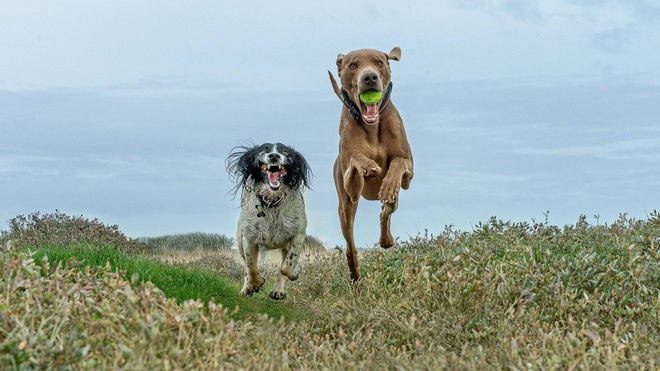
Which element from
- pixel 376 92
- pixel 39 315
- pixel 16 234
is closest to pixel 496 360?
pixel 39 315

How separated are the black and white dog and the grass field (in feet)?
1.60

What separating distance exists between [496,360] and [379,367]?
651 millimetres

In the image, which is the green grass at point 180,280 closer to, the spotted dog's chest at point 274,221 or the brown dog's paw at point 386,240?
the spotted dog's chest at point 274,221

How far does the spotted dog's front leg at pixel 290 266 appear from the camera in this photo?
9.14 meters

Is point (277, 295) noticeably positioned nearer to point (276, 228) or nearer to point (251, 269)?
point (251, 269)

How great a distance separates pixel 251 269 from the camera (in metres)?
9.36

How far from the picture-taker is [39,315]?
12.9 ft

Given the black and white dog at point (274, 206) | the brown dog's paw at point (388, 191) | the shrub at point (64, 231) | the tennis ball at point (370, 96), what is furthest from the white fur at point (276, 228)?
the shrub at point (64, 231)

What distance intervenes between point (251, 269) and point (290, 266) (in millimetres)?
519

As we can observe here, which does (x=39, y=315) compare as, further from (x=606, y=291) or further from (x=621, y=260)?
(x=621, y=260)

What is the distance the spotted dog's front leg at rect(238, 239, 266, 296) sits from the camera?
9.33m

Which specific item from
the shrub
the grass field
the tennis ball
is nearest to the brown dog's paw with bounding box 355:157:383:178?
the tennis ball

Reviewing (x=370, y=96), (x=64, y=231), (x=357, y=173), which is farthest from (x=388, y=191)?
(x=64, y=231)

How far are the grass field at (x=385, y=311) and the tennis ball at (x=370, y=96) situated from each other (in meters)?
1.62
